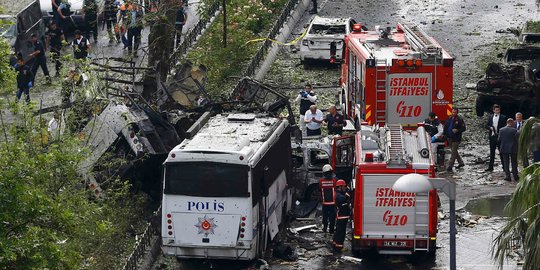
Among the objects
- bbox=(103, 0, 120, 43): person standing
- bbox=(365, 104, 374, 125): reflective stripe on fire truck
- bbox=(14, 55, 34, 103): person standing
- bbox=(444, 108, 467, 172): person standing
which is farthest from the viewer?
bbox=(103, 0, 120, 43): person standing

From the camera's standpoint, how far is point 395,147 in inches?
993

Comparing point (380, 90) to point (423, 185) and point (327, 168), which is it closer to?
point (327, 168)

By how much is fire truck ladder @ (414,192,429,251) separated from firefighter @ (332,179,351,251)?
5.54 feet

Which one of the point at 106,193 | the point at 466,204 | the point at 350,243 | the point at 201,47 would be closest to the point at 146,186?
the point at 106,193

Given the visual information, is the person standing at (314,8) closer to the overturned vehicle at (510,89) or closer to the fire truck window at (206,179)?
the overturned vehicle at (510,89)

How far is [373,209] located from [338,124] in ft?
27.1

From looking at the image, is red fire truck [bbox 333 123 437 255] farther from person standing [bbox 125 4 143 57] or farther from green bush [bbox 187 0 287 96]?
person standing [bbox 125 4 143 57]

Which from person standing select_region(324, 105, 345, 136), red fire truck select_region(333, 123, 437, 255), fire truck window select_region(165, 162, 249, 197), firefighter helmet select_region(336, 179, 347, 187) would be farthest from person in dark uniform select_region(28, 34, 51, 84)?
red fire truck select_region(333, 123, 437, 255)

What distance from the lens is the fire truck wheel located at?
28969 mm

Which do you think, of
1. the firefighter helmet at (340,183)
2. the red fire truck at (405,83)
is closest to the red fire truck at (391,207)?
the firefighter helmet at (340,183)

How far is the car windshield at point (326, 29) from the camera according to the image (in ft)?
136

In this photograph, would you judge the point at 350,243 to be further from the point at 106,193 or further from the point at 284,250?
the point at 106,193

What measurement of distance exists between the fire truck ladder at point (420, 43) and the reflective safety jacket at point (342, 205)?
19.5 feet

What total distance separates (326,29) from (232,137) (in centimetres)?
1691
